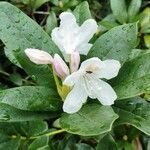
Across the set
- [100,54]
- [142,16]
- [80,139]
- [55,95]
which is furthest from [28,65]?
[142,16]

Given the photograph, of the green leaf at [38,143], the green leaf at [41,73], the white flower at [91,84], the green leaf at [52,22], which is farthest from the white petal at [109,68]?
the green leaf at [52,22]

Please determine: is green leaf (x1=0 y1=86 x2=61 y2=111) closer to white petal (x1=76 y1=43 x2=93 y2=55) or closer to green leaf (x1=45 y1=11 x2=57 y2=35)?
white petal (x1=76 y1=43 x2=93 y2=55)

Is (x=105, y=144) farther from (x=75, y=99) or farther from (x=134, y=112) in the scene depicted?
(x=75, y=99)

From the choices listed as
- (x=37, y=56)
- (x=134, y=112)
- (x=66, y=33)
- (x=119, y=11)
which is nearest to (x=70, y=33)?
(x=66, y=33)

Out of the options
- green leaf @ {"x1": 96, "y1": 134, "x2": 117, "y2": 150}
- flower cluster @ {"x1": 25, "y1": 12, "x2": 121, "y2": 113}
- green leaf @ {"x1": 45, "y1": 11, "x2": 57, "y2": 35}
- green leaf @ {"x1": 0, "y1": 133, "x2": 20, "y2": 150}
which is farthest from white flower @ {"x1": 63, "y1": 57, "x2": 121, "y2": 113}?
green leaf @ {"x1": 45, "y1": 11, "x2": 57, "y2": 35}

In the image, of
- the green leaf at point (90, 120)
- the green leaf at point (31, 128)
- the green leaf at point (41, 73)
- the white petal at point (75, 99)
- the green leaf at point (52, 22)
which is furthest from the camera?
the green leaf at point (52, 22)

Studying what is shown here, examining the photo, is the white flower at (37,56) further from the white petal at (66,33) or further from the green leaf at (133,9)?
the green leaf at (133,9)

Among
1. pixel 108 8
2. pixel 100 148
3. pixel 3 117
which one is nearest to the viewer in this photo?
pixel 3 117

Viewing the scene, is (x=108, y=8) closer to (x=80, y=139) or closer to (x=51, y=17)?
(x=51, y=17)
